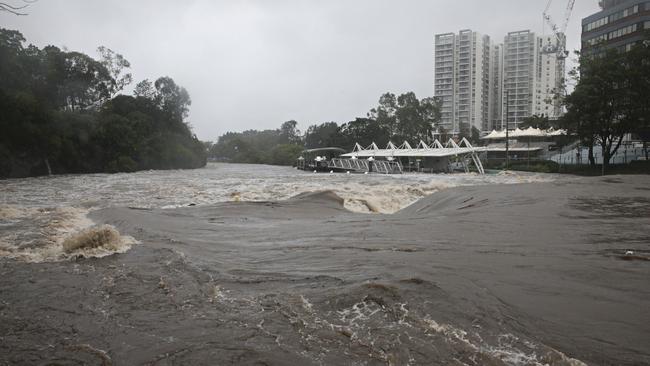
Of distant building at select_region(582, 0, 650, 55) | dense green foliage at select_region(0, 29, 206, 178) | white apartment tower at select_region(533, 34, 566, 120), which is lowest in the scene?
dense green foliage at select_region(0, 29, 206, 178)

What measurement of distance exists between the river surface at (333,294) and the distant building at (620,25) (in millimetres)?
43624

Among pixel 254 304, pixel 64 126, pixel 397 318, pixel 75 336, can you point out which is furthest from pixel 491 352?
pixel 64 126

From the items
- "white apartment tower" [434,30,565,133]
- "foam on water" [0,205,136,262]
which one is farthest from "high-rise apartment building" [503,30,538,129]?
"foam on water" [0,205,136,262]

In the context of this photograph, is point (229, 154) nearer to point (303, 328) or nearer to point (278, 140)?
point (278, 140)

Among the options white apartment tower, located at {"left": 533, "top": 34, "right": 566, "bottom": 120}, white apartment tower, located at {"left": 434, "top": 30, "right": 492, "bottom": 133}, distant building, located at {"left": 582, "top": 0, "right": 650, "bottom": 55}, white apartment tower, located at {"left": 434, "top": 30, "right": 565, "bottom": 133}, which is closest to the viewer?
distant building, located at {"left": 582, "top": 0, "right": 650, "bottom": 55}

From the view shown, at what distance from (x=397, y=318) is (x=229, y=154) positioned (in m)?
109

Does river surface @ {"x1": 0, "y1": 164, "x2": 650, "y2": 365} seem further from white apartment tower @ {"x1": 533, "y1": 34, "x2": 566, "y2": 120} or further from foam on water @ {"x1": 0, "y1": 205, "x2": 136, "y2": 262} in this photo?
white apartment tower @ {"x1": 533, "y1": 34, "x2": 566, "y2": 120}

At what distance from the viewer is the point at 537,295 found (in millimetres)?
3971

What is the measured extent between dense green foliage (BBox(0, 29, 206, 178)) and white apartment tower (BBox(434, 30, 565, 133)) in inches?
2270

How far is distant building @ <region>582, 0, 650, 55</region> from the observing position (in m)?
44.3

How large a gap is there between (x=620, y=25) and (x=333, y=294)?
55.9 meters

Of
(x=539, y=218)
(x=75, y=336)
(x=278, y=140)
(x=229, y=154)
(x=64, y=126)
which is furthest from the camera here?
(x=278, y=140)

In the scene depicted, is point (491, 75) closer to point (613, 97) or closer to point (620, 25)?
point (620, 25)

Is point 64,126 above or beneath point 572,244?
above
